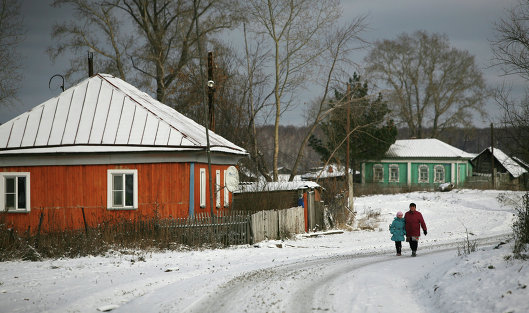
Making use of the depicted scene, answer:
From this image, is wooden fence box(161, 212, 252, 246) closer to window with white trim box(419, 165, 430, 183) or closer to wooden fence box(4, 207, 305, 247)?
wooden fence box(4, 207, 305, 247)

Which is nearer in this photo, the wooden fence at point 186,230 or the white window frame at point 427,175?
the wooden fence at point 186,230

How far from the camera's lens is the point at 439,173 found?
5497 centimetres

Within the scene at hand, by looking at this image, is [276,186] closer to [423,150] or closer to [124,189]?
[124,189]

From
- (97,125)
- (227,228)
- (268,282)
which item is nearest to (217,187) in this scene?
(227,228)

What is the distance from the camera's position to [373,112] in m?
48.0

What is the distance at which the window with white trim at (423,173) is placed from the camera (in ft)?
182

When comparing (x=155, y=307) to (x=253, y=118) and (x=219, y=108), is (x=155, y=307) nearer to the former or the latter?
(x=253, y=118)

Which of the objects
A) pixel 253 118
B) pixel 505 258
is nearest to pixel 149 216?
pixel 505 258

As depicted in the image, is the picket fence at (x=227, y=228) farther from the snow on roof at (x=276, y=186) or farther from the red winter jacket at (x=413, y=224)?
the red winter jacket at (x=413, y=224)

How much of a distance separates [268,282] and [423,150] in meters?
48.2

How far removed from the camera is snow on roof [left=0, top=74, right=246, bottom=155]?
63.5 ft

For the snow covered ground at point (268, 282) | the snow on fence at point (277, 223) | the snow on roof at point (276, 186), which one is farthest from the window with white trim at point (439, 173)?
the snow covered ground at point (268, 282)

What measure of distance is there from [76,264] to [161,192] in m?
6.38

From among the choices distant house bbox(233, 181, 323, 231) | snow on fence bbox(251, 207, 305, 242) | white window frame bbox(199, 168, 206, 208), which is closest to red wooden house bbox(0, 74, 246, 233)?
white window frame bbox(199, 168, 206, 208)
